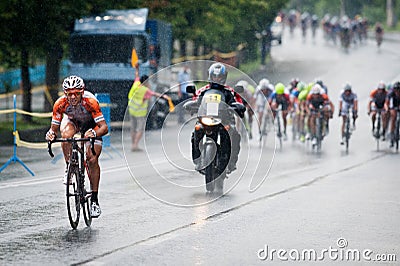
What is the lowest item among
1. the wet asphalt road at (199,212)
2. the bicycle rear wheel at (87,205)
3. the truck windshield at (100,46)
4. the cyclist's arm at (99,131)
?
the wet asphalt road at (199,212)

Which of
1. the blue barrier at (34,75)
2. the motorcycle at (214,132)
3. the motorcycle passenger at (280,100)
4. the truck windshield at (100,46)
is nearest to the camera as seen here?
the motorcycle at (214,132)

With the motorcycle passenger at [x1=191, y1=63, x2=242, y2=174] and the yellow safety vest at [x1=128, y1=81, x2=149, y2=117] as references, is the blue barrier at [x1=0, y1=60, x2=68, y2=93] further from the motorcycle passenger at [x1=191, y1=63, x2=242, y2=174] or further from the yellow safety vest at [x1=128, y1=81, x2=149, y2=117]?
the motorcycle passenger at [x1=191, y1=63, x2=242, y2=174]

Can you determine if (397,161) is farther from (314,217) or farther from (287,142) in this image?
(314,217)

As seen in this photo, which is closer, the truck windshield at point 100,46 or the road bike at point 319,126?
the road bike at point 319,126

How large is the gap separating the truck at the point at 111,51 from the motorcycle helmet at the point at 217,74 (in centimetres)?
1542

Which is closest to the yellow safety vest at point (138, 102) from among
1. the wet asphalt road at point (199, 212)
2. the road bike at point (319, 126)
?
the wet asphalt road at point (199, 212)

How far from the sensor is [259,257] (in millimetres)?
8844

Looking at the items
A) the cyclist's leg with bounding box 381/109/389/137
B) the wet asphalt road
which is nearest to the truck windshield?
the wet asphalt road

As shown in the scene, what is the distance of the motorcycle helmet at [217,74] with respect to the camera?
552 inches

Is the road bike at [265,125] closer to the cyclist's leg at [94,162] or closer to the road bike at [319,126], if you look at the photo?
the road bike at [319,126]

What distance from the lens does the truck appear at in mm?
29234

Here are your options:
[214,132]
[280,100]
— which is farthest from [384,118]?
[214,132]

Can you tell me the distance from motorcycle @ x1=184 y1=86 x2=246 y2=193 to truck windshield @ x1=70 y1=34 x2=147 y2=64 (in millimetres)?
15755

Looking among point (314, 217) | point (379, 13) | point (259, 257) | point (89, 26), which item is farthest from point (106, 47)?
point (379, 13)
